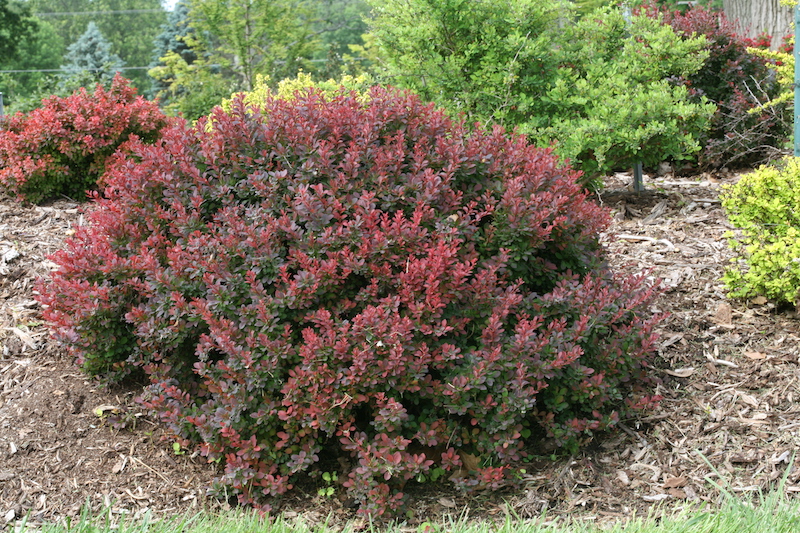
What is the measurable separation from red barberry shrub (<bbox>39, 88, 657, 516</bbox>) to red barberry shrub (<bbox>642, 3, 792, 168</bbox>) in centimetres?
493

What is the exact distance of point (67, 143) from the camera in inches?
227

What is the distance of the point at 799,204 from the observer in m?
4.23

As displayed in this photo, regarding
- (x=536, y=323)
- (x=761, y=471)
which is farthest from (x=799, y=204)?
(x=536, y=323)

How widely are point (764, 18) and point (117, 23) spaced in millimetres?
62586

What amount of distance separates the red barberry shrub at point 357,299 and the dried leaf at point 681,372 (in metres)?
0.28

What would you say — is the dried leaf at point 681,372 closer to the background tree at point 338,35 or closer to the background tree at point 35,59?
the background tree at point 338,35

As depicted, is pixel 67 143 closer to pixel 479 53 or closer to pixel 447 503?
pixel 479 53

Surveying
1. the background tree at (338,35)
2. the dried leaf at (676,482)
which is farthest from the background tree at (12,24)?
the dried leaf at (676,482)

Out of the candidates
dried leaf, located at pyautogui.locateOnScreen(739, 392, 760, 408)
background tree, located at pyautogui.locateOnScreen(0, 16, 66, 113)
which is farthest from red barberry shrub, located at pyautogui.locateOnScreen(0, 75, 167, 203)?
background tree, located at pyautogui.locateOnScreen(0, 16, 66, 113)

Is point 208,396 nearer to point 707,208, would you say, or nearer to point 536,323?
point 536,323

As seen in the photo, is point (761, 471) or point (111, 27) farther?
point (111, 27)

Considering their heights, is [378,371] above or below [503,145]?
below

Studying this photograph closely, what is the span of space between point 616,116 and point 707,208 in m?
1.15

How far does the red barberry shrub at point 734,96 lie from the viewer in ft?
25.1
